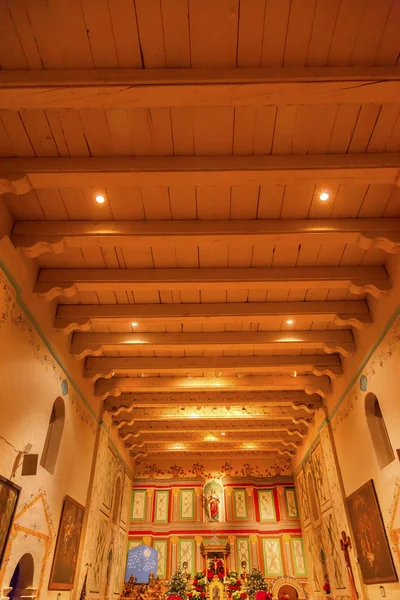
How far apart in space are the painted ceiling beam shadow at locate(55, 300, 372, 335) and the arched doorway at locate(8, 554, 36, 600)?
3.79m

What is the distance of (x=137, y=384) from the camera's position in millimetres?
10430

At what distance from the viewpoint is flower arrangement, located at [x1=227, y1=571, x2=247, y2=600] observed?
12.3m

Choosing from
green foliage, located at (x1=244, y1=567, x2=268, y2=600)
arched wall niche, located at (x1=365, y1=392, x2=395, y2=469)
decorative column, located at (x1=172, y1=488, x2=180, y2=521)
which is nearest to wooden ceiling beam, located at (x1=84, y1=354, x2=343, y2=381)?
arched wall niche, located at (x1=365, y1=392, x2=395, y2=469)

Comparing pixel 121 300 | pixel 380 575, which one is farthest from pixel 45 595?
pixel 380 575

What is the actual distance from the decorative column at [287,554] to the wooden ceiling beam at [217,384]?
7.16 metres

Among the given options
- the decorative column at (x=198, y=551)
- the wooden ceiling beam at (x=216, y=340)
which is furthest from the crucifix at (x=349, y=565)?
the decorative column at (x=198, y=551)

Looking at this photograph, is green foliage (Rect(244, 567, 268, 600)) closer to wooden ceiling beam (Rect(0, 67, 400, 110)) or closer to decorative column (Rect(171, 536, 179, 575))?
decorative column (Rect(171, 536, 179, 575))

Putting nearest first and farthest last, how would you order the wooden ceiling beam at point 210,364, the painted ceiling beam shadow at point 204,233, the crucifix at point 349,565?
1. the painted ceiling beam shadow at point 204,233
2. the crucifix at point 349,565
3. the wooden ceiling beam at point 210,364

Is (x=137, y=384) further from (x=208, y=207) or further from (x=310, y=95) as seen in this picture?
(x=310, y=95)

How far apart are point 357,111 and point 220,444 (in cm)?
1277

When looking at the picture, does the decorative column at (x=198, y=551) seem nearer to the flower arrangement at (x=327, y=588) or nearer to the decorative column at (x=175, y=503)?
the decorative column at (x=175, y=503)

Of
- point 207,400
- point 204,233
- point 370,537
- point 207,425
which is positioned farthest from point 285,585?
point 204,233

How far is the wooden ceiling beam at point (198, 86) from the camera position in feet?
13.9

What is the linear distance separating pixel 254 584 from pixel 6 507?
9738 millimetres
